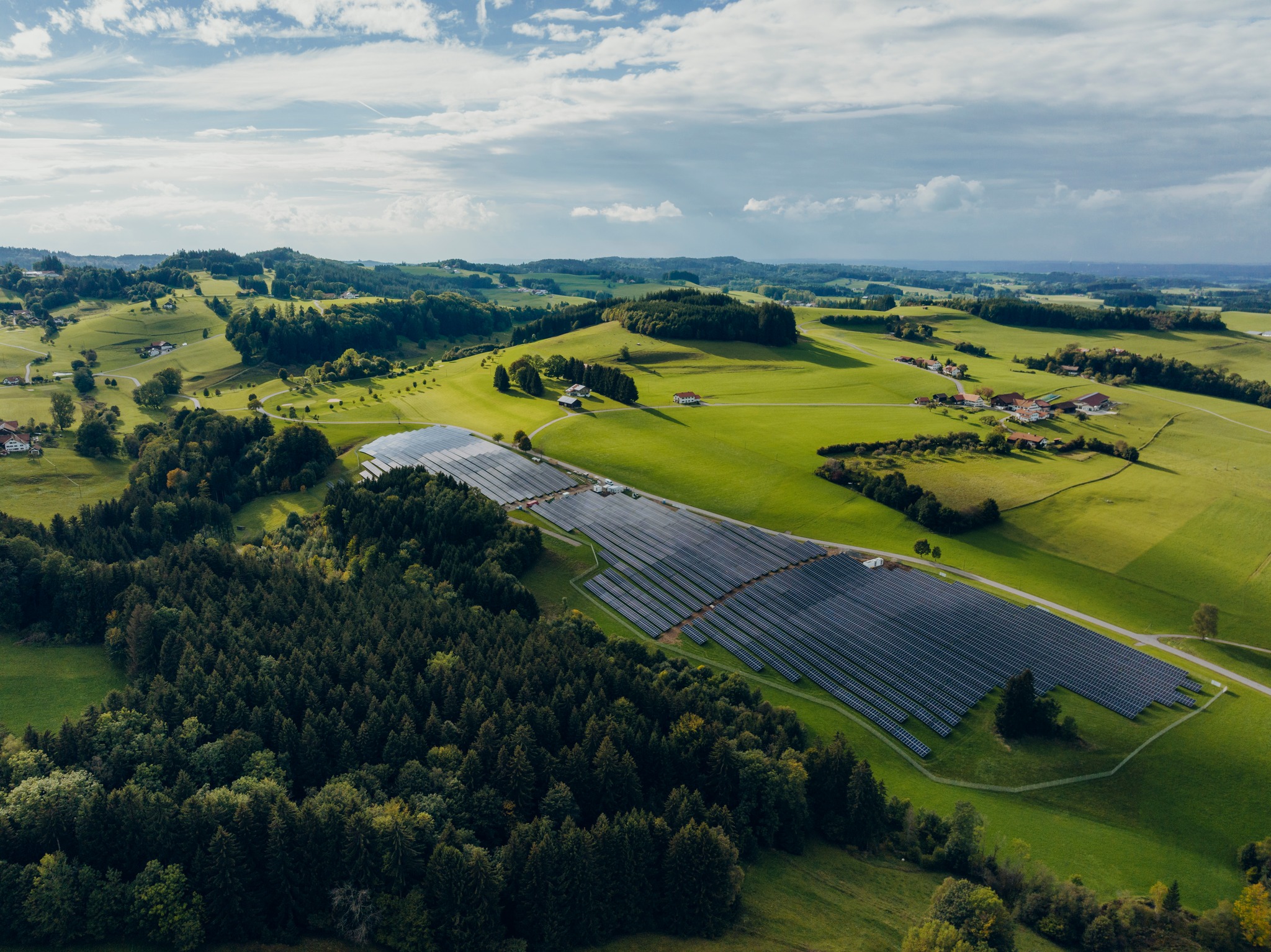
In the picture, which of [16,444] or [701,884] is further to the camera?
[16,444]

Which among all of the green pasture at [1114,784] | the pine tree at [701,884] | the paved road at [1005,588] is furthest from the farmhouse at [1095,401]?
the pine tree at [701,884]

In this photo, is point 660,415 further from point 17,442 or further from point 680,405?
point 17,442

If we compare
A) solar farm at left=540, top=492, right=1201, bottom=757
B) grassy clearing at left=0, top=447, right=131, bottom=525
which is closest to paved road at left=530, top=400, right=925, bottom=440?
solar farm at left=540, top=492, right=1201, bottom=757

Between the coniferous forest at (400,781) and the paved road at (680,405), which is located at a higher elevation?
the paved road at (680,405)

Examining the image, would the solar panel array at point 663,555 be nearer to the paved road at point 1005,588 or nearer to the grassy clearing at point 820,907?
the paved road at point 1005,588

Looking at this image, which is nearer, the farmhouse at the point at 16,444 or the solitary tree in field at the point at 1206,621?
the solitary tree in field at the point at 1206,621

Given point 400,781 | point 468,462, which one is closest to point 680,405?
point 468,462

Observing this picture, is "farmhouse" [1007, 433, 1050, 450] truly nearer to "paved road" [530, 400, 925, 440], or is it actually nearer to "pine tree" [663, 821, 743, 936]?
"paved road" [530, 400, 925, 440]
